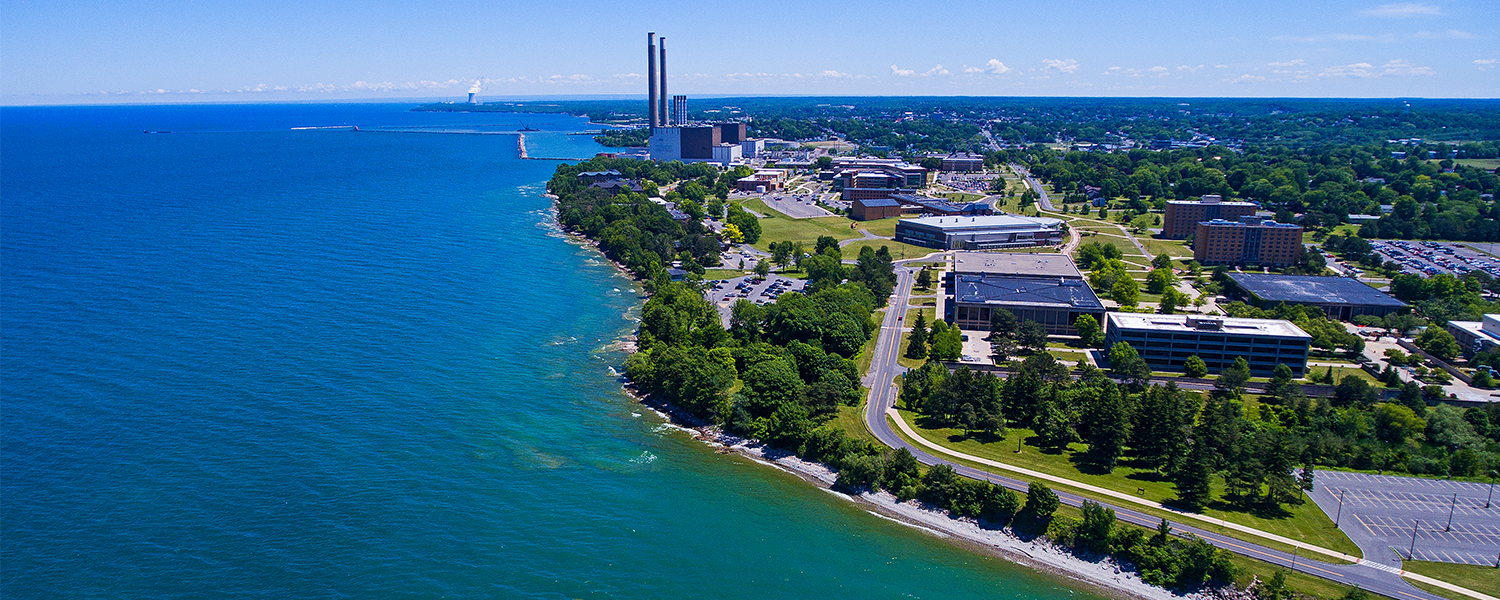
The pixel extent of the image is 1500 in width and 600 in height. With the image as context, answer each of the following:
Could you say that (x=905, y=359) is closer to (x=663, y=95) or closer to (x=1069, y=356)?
(x=1069, y=356)

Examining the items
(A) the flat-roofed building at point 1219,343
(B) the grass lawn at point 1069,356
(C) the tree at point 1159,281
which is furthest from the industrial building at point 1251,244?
(B) the grass lawn at point 1069,356

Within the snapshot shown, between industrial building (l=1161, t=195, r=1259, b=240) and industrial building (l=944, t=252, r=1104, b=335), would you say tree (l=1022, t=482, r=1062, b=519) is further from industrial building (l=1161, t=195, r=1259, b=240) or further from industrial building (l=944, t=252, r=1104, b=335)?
industrial building (l=1161, t=195, r=1259, b=240)

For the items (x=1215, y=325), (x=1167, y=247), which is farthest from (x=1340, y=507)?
(x=1167, y=247)

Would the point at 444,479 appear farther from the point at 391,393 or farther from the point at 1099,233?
the point at 1099,233

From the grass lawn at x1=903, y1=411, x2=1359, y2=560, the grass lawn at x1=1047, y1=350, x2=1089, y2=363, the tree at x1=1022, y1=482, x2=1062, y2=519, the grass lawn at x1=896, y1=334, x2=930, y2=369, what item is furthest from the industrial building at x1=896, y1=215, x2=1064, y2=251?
the tree at x1=1022, y1=482, x2=1062, y2=519

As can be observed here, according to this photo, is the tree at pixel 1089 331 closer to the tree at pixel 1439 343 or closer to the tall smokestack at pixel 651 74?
the tree at pixel 1439 343
